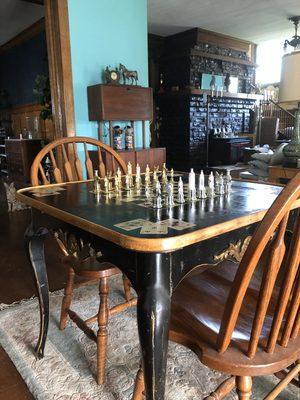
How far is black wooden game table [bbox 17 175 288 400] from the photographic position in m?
0.78

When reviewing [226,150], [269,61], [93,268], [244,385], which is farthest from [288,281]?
[269,61]

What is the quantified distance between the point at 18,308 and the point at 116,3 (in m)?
2.92

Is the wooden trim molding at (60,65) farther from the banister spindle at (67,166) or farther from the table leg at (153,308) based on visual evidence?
the table leg at (153,308)

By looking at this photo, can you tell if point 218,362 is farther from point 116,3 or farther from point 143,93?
point 116,3

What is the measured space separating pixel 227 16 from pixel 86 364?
5.75 metres

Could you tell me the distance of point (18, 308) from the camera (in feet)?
5.96

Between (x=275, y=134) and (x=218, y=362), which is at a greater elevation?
(x=275, y=134)

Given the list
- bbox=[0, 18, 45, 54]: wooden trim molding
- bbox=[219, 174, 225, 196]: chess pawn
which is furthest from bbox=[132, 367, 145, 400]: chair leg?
bbox=[0, 18, 45, 54]: wooden trim molding

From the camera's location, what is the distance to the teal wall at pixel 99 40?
298 cm

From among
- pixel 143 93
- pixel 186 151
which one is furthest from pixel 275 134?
pixel 143 93

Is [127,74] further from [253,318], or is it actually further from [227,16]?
[227,16]

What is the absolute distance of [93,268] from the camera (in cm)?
130

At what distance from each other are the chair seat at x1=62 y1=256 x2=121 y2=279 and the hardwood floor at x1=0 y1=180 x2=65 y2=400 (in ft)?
1.65

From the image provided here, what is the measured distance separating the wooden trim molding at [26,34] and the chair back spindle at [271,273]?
5824mm
